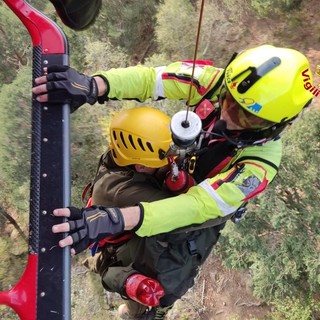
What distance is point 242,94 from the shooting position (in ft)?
7.23

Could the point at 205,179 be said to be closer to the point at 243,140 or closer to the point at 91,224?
the point at 243,140

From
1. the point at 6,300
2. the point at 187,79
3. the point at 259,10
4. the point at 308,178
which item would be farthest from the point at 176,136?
the point at 259,10

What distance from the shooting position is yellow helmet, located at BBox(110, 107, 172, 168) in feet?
7.64

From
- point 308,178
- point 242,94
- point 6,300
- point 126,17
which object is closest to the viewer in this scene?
point 6,300

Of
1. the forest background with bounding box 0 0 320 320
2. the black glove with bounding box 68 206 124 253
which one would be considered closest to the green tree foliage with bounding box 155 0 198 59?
the forest background with bounding box 0 0 320 320

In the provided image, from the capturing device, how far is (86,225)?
1891mm

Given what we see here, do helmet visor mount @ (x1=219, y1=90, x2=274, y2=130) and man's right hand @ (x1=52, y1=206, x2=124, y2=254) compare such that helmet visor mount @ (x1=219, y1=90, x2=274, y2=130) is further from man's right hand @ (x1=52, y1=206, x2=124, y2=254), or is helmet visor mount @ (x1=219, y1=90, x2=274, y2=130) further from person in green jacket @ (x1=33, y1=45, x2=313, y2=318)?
man's right hand @ (x1=52, y1=206, x2=124, y2=254)

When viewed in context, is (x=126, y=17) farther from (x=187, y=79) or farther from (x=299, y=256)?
(x=187, y=79)

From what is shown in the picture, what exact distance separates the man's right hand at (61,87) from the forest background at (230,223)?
12.0 feet

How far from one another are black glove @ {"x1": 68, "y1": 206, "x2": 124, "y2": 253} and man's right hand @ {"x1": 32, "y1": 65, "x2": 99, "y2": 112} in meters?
0.56

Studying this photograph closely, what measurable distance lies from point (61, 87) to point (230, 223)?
545 cm

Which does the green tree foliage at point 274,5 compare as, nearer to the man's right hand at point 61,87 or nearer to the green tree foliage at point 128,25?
the green tree foliage at point 128,25

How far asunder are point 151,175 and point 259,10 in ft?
29.1

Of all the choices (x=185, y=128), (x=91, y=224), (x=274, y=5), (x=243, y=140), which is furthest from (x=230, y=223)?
(x=274, y=5)
